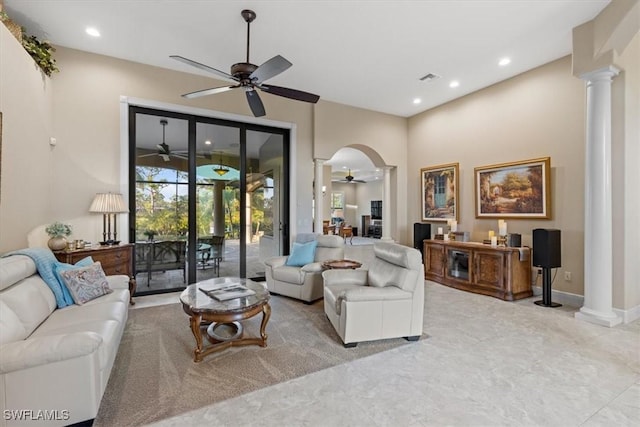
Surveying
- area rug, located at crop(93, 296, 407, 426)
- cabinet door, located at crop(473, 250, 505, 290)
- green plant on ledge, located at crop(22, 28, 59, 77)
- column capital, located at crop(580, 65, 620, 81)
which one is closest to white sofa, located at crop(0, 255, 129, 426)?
area rug, located at crop(93, 296, 407, 426)

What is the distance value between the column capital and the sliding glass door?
4611mm

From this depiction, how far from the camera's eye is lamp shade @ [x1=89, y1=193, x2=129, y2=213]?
3989 mm

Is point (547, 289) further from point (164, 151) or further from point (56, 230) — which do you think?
point (56, 230)

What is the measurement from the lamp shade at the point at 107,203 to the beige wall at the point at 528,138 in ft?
19.2

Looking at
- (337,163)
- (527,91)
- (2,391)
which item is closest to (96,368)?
(2,391)

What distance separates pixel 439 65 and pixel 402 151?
264 cm

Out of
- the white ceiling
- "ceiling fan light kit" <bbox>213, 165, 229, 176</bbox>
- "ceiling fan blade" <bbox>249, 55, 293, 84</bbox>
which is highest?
the white ceiling

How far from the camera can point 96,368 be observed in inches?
73.1

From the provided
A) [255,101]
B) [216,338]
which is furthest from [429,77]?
[216,338]

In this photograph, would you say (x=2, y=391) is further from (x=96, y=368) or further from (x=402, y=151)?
(x=402, y=151)

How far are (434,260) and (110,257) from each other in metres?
5.36

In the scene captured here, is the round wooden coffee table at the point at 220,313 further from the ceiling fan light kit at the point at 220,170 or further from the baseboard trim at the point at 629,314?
the baseboard trim at the point at 629,314

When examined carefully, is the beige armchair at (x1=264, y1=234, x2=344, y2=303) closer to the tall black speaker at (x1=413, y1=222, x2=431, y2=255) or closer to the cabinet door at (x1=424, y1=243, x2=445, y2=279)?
the cabinet door at (x1=424, y1=243, x2=445, y2=279)

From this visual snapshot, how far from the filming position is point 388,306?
301cm
